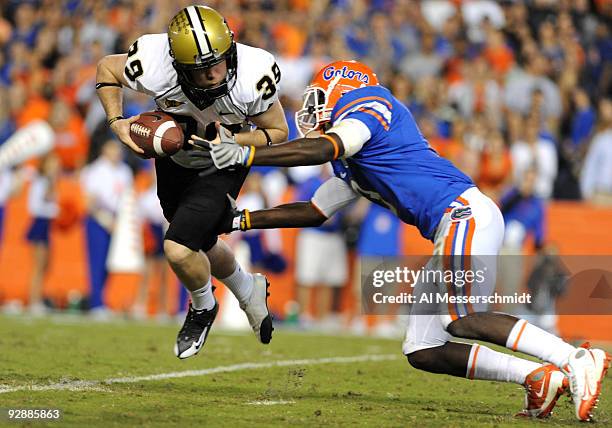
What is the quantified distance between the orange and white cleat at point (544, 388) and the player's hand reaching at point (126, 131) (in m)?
2.14

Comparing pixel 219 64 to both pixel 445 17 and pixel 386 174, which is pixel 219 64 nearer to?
pixel 386 174

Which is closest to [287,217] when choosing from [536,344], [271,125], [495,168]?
[271,125]

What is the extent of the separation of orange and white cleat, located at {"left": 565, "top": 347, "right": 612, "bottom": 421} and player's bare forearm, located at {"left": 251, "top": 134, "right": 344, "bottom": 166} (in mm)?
1385

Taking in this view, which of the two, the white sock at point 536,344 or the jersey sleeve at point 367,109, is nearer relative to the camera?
the white sock at point 536,344

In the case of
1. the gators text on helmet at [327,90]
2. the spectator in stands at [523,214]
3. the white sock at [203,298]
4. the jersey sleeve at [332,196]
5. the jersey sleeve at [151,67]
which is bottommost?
the white sock at [203,298]

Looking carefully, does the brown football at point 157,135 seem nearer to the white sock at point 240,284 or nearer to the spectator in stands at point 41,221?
the white sock at point 240,284

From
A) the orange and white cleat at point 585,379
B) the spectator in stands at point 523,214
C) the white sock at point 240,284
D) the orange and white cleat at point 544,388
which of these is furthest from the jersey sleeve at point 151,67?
the spectator in stands at point 523,214

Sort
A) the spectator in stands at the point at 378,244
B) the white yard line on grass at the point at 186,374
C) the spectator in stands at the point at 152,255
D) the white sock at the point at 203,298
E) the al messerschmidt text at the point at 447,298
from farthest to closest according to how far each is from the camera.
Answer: the spectator in stands at the point at 152,255 → the spectator in stands at the point at 378,244 → the white sock at the point at 203,298 → the white yard line on grass at the point at 186,374 → the al messerschmidt text at the point at 447,298

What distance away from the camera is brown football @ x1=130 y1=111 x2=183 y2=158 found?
215 inches

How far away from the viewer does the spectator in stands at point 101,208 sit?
11.4 meters

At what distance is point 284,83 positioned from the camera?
40.5 feet

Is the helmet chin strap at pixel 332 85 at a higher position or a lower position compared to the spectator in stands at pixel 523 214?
higher

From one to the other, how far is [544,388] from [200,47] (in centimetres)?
225

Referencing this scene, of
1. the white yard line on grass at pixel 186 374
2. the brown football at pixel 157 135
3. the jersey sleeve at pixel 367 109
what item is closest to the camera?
the jersey sleeve at pixel 367 109
